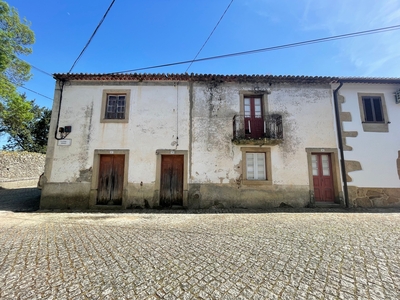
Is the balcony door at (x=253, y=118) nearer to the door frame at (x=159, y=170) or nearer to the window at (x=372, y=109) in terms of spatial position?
the door frame at (x=159, y=170)

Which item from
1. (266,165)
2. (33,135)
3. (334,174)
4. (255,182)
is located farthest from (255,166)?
(33,135)

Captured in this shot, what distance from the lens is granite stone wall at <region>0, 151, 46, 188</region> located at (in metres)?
14.7

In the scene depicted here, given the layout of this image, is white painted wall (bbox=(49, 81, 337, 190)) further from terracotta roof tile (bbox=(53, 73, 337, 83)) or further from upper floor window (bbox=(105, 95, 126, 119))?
upper floor window (bbox=(105, 95, 126, 119))

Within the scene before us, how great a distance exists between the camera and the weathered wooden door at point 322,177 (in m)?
8.66

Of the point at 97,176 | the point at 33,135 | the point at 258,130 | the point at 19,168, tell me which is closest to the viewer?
the point at 97,176

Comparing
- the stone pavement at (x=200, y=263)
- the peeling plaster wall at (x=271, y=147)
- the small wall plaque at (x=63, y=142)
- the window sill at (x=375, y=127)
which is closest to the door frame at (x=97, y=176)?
the small wall plaque at (x=63, y=142)

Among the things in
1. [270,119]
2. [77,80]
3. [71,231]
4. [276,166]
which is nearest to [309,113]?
[270,119]

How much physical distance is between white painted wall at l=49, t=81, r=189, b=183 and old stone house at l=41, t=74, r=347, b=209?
0.04 metres

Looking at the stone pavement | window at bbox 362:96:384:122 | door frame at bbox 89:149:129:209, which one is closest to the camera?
the stone pavement

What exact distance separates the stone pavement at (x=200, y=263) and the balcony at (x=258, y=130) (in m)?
4.25

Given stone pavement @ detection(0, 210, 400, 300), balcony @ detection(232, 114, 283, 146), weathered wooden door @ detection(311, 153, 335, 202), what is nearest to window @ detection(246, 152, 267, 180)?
balcony @ detection(232, 114, 283, 146)

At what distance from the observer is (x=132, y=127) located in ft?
28.9

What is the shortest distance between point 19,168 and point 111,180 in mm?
13261

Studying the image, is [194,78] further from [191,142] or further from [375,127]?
[375,127]
